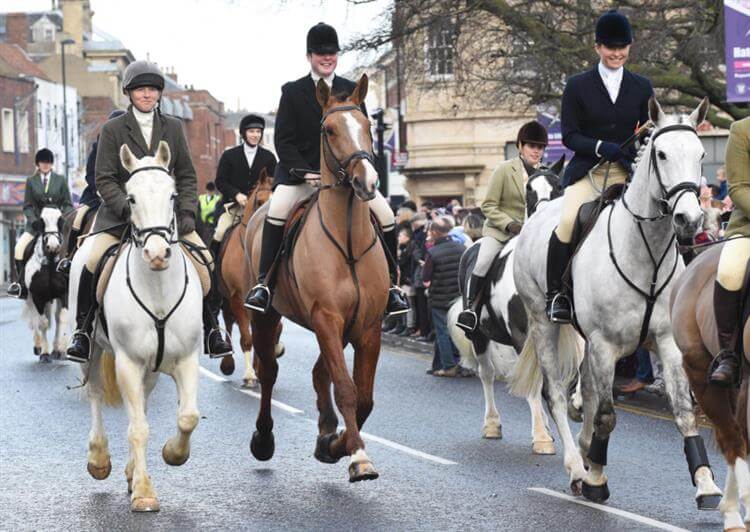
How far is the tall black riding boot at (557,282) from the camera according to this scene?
10414 mm

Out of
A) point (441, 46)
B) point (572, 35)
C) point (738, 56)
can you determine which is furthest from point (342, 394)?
point (441, 46)

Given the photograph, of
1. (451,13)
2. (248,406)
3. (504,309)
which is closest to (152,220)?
(504,309)

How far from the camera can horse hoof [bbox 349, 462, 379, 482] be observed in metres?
9.33

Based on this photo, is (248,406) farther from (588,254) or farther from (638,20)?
(638,20)

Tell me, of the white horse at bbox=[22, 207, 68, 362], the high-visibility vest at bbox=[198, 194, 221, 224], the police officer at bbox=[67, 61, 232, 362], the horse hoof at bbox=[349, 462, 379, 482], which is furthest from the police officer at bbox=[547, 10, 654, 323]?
the high-visibility vest at bbox=[198, 194, 221, 224]

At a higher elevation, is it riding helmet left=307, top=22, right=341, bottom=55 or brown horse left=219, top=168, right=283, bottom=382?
riding helmet left=307, top=22, right=341, bottom=55

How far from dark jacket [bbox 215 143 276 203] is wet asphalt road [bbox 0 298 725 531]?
2936 millimetres

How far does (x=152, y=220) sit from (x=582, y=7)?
53.1 ft

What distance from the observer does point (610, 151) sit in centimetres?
1038

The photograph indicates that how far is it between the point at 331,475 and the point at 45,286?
11.5 m

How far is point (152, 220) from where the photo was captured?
924 cm

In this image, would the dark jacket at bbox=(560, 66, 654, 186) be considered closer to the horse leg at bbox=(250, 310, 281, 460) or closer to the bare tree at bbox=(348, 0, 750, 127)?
the horse leg at bbox=(250, 310, 281, 460)

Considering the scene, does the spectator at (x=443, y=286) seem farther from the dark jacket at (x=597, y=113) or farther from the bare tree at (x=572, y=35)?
the dark jacket at (x=597, y=113)

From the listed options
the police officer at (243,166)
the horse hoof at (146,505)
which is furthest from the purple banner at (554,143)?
the horse hoof at (146,505)
